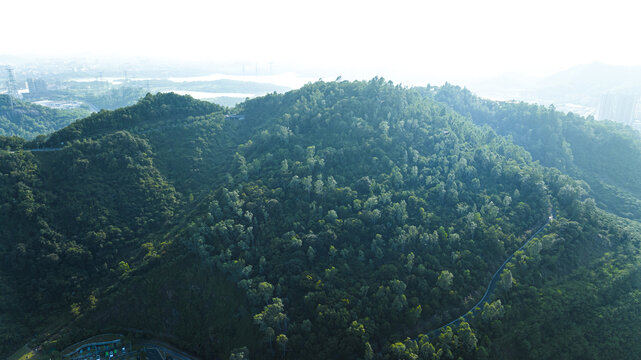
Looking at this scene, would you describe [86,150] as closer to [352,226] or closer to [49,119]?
[352,226]

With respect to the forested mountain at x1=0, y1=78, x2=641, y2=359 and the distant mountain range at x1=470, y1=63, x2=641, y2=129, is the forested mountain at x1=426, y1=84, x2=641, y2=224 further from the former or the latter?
the distant mountain range at x1=470, y1=63, x2=641, y2=129

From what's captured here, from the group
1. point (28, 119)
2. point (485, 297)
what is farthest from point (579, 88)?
point (28, 119)

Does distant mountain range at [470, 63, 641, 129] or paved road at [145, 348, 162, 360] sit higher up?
distant mountain range at [470, 63, 641, 129]

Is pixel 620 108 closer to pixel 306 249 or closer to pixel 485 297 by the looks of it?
pixel 485 297

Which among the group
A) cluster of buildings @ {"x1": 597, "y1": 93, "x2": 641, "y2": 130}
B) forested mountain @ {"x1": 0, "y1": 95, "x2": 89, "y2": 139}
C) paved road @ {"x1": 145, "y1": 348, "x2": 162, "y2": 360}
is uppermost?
cluster of buildings @ {"x1": 597, "y1": 93, "x2": 641, "y2": 130}

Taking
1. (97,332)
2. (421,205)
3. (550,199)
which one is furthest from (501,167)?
(97,332)

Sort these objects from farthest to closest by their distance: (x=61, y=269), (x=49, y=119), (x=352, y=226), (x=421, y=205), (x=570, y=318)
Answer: (x=49, y=119)
(x=421, y=205)
(x=352, y=226)
(x=61, y=269)
(x=570, y=318)

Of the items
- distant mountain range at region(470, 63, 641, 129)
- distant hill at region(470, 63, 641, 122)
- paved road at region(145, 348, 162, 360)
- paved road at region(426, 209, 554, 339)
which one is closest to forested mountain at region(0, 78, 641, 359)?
paved road at region(426, 209, 554, 339)
